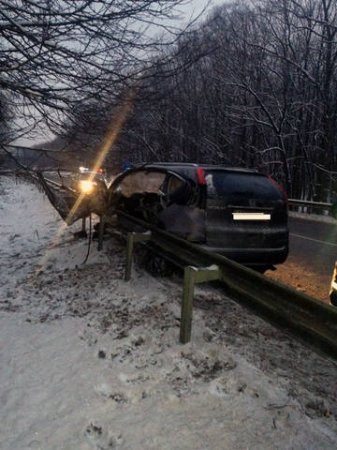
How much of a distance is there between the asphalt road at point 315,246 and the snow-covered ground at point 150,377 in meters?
3.86

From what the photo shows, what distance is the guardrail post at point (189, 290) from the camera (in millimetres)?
4297

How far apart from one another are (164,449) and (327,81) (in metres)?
21.7

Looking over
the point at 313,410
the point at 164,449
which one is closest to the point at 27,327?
the point at 164,449

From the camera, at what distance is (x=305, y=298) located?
10.6 feet

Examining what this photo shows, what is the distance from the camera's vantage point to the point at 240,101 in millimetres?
28016

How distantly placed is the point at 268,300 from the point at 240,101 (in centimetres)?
2605

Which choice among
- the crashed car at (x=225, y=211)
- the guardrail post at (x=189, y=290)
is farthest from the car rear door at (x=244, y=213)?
the guardrail post at (x=189, y=290)

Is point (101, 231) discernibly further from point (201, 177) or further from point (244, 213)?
point (244, 213)

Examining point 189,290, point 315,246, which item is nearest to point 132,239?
point 189,290

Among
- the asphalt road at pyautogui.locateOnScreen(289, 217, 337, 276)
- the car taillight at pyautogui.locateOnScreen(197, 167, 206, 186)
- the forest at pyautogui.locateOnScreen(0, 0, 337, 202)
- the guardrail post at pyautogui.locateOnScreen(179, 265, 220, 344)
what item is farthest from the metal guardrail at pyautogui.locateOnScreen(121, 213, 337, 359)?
the asphalt road at pyautogui.locateOnScreen(289, 217, 337, 276)

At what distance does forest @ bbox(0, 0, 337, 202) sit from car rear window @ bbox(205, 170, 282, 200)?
102cm

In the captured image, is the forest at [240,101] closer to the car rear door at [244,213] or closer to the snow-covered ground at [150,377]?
the car rear door at [244,213]

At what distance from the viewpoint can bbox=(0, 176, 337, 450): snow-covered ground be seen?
3.03 metres

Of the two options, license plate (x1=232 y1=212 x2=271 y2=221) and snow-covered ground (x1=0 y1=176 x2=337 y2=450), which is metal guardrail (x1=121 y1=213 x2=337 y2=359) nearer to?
snow-covered ground (x1=0 y1=176 x2=337 y2=450)
